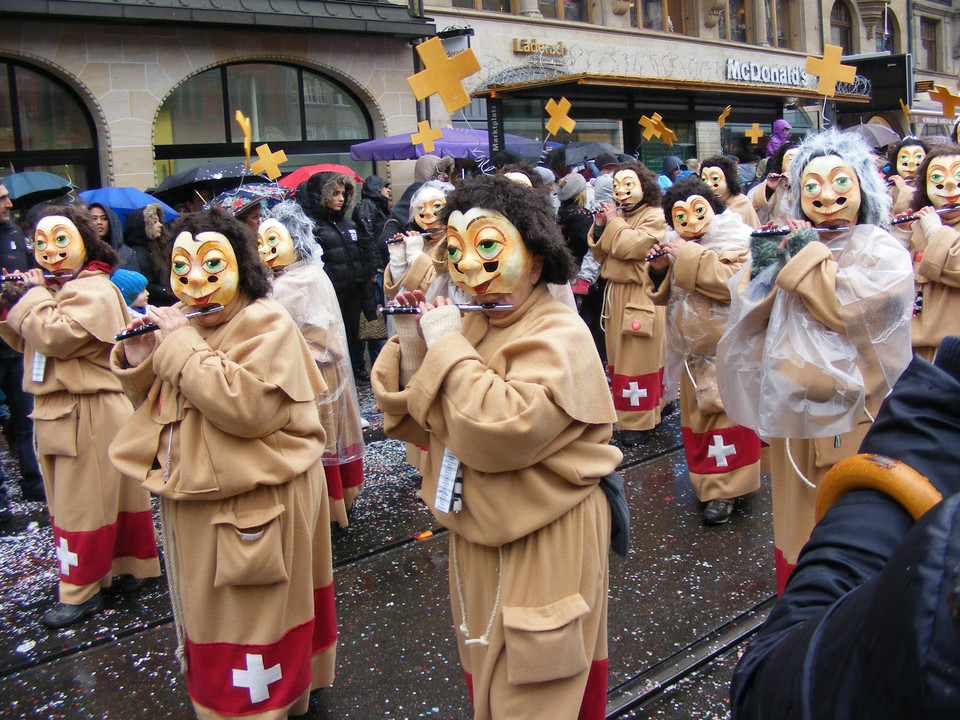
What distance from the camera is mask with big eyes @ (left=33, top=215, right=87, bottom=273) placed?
13.1 ft

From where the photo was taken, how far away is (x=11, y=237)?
5.68m

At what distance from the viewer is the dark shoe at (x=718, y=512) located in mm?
4719

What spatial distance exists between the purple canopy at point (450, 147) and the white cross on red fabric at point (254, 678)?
8446 mm

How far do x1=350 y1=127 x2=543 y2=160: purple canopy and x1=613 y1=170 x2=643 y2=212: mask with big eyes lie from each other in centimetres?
456

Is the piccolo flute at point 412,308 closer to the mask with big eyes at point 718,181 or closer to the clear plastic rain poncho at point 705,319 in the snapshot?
the clear plastic rain poncho at point 705,319

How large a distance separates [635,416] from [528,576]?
4164 millimetres

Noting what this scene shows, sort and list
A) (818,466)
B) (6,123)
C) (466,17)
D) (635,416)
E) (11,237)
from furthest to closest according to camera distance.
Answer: (466,17) < (6,123) < (635,416) < (11,237) < (818,466)

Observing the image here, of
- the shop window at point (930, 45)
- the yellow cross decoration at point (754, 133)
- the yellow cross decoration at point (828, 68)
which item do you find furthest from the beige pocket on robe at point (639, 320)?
the shop window at point (930, 45)

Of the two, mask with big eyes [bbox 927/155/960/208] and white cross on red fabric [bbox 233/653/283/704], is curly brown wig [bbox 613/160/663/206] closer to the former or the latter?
mask with big eyes [bbox 927/155/960/208]

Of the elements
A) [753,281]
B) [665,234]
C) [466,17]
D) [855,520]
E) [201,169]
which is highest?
[466,17]

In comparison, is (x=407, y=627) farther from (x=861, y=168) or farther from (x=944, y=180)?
(x=944, y=180)

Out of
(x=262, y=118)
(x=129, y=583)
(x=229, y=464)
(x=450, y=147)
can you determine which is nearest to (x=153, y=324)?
(x=229, y=464)

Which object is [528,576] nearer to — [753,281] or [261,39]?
[753,281]

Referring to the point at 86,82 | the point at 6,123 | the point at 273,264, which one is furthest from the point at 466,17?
the point at 273,264
